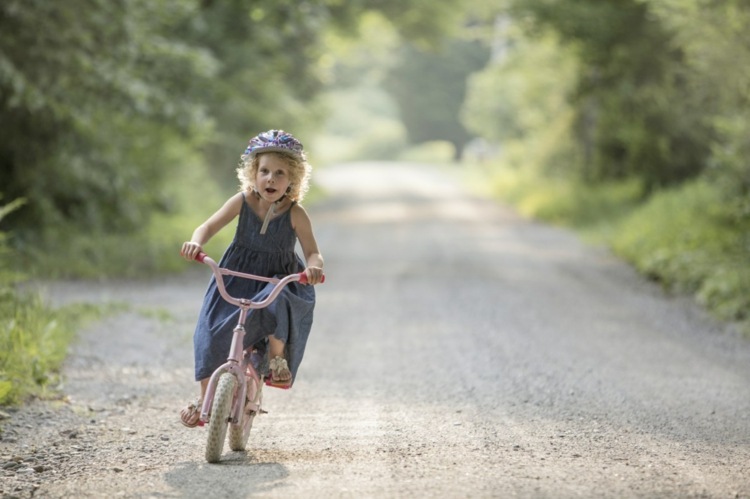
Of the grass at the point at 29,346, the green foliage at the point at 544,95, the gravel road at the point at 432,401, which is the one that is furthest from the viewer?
the green foliage at the point at 544,95

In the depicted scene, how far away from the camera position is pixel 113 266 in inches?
635

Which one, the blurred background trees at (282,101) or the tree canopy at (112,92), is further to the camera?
the blurred background trees at (282,101)

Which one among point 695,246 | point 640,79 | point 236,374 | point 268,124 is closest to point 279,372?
point 236,374

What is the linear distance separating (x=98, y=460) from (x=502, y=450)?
228 cm

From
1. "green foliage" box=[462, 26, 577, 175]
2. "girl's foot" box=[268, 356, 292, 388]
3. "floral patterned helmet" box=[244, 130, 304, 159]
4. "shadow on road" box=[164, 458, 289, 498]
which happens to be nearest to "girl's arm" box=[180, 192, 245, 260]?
"floral patterned helmet" box=[244, 130, 304, 159]

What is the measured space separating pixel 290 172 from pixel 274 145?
196 millimetres

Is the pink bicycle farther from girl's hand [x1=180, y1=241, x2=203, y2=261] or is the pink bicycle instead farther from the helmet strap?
the helmet strap

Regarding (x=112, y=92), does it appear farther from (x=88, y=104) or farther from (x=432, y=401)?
(x=432, y=401)

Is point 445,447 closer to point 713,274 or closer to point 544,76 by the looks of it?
point 713,274

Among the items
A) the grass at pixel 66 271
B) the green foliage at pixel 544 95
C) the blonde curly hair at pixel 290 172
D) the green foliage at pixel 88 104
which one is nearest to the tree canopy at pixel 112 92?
the green foliage at pixel 88 104

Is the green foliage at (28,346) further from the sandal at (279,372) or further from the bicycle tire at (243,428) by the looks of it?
the sandal at (279,372)

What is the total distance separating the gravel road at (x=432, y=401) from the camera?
219 inches

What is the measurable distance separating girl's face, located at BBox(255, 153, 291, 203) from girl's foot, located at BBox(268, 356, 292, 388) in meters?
0.91

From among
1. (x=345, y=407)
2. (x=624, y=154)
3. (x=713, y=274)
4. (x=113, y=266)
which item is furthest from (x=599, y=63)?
(x=345, y=407)
